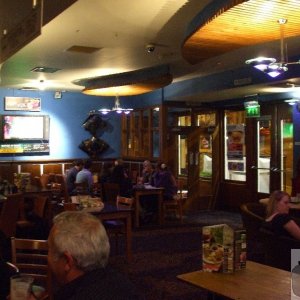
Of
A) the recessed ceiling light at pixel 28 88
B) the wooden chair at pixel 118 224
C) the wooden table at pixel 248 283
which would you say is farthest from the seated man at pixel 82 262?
the recessed ceiling light at pixel 28 88

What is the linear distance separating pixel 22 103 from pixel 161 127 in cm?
375

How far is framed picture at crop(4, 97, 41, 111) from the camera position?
38.8ft

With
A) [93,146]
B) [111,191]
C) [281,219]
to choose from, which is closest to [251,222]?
[281,219]

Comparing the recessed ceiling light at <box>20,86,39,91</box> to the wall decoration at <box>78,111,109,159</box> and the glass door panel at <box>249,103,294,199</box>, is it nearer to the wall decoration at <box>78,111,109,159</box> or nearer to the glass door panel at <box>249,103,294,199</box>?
the wall decoration at <box>78,111,109,159</box>

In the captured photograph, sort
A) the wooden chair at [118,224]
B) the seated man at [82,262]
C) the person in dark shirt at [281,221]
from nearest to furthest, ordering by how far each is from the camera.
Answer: the seated man at [82,262], the person in dark shirt at [281,221], the wooden chair at [118,224]

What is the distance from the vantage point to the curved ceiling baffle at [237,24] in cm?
363

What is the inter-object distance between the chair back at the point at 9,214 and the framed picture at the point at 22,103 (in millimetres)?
6143

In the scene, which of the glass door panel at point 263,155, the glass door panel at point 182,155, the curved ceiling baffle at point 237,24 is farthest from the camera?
the glass door panel at point 182,155

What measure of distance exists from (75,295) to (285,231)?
2.97 metres

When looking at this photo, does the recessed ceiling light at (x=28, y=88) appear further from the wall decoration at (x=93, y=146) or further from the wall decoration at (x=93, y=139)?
the wall decoration at (x=93, y=146)

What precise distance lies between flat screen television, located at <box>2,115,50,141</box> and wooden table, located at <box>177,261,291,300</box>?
9690 millimetres

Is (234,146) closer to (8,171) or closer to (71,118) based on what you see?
(71,118)

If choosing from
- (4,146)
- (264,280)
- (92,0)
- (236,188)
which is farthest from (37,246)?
(4,146)

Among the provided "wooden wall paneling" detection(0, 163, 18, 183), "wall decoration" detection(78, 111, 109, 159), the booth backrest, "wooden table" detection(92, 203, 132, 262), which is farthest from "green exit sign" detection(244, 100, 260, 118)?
"wooden wall paneling" detection(0, 163, 18, 183)
